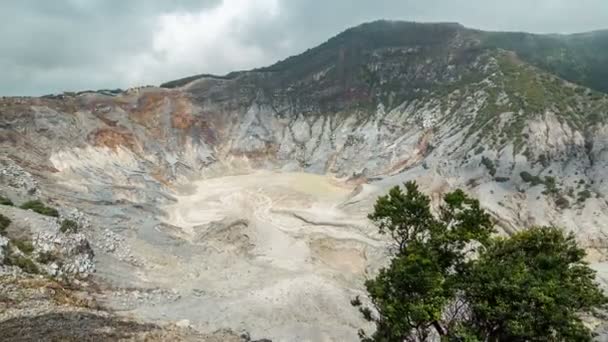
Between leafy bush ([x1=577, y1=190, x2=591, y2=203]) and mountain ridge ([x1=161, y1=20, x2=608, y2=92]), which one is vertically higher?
mountain ridge ([x1=161, y1=20, x2=608, y2=92])

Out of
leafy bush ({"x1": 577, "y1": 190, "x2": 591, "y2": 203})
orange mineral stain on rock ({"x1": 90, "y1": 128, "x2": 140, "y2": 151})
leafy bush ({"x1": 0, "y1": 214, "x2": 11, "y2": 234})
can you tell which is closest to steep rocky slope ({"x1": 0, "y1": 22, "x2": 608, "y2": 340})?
orange mineral stain on rock ({"x1": 90, "y1": 128, "x2": 140, "y2": 151})

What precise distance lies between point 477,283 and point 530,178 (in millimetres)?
47898

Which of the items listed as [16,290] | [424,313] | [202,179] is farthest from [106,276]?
[202,179]

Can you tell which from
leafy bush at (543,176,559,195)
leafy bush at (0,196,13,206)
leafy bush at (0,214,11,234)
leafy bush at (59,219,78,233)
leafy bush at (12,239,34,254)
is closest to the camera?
leafy bush at (12,239,34,254)

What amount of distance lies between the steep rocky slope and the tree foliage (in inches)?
603

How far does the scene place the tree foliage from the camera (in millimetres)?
14180

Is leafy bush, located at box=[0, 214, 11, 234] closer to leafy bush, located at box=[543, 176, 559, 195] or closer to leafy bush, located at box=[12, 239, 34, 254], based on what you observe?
leafy bush, located at box=[12, 239, 34, 254]

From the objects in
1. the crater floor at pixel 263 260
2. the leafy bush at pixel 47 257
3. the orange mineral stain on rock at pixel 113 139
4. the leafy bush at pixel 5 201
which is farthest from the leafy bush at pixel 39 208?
the orange mineral stain on rock at pixel 113 139

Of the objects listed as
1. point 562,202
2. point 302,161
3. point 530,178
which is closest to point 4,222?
point 562,202

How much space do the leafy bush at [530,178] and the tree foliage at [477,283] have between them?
147ft

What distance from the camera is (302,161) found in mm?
90062

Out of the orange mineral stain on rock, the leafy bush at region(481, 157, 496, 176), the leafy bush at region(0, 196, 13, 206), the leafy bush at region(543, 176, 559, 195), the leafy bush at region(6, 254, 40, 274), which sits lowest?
the leafy bush at region(543, 176, 559, 195)

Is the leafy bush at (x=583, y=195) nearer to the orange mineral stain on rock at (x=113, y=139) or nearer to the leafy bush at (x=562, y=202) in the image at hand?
the leafy bush at (x=562, y=202)

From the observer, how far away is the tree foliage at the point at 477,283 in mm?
14180
